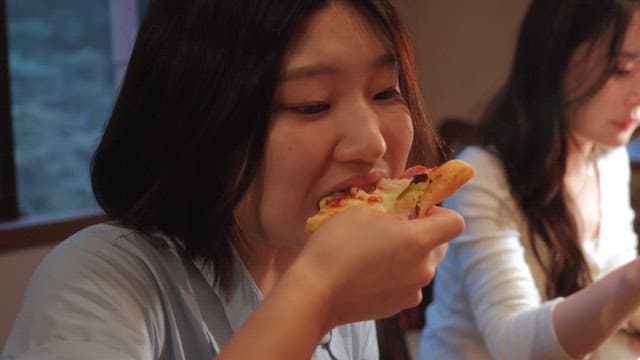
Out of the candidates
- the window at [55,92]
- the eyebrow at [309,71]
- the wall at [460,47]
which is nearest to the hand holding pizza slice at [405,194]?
the eyebrow at [309,71]

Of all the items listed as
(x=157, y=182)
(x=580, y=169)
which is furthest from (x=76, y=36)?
(x=157, y=182)

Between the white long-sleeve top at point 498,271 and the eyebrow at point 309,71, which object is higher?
the eyebrow at point 309,71

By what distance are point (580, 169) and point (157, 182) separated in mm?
1089

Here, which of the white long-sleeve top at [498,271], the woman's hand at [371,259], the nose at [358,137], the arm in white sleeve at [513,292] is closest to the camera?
the woman's hand at [371,259]

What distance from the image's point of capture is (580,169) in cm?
184

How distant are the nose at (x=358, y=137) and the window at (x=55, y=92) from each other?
1927 mm

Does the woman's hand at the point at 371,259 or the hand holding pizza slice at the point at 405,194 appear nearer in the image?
the woman's hand at the point at 371,259

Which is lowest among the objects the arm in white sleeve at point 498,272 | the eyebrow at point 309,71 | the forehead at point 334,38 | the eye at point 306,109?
the arm in white sleeve at point 498,272

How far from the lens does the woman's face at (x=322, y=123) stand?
3.16 ft

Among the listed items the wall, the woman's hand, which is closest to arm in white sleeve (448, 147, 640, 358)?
the woman's hand

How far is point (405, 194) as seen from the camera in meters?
0.99

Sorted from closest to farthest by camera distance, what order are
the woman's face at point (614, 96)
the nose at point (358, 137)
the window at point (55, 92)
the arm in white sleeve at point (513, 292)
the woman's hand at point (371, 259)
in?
the woman's hand at point (371, 259), the nose at point (358, 137), the arm in white sleeve at point (513, 292), the woman's face at point (614, 96), the window at point (55, 92)

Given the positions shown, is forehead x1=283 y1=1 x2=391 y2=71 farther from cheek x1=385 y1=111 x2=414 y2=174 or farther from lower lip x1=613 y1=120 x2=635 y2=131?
lower lip x1=613 y1=120 x2=635 y2=131

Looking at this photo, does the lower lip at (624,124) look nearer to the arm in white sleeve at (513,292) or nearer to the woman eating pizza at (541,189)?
the woman eating pizza at (541,189)
